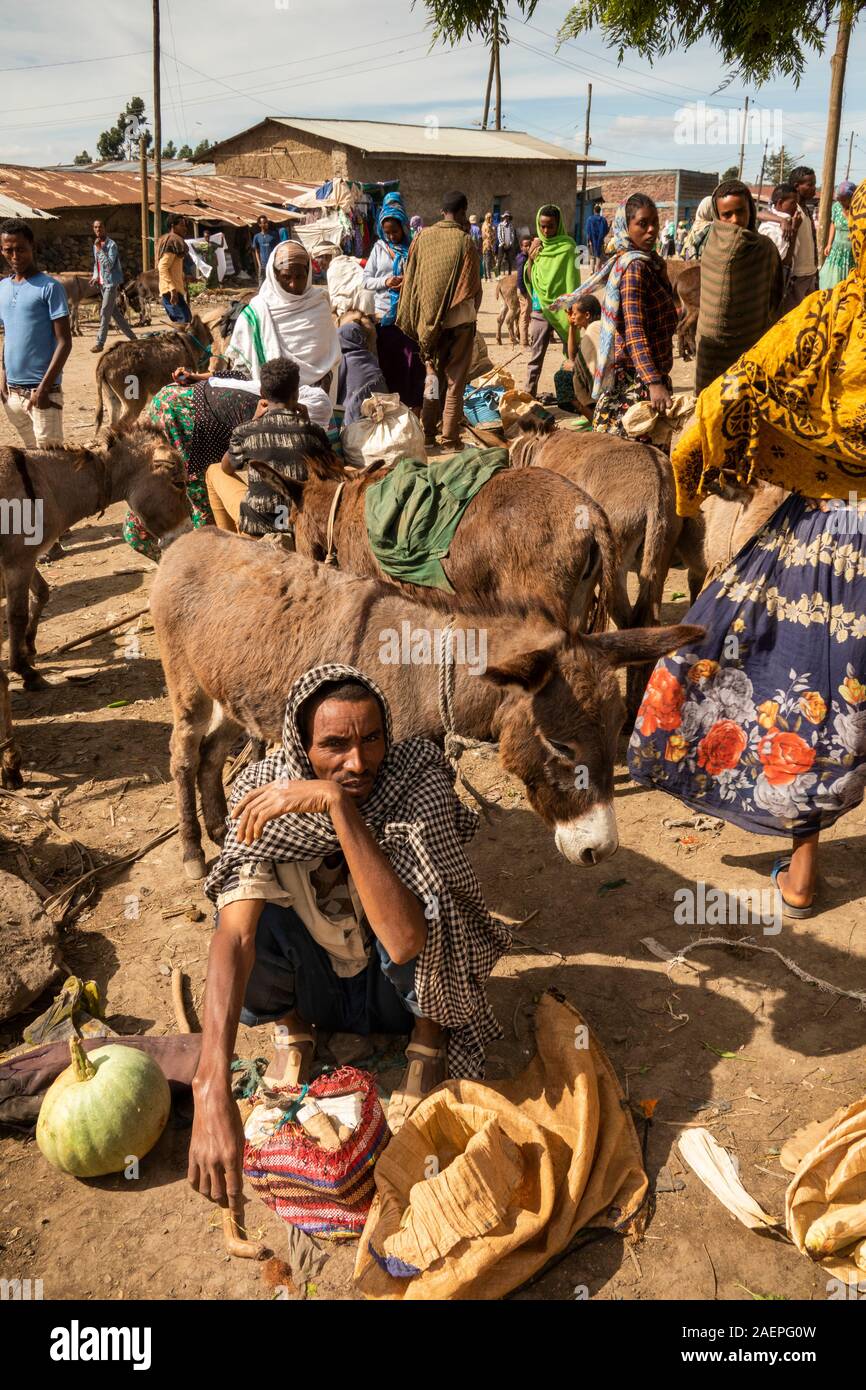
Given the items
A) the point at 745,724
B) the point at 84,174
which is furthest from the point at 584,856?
the point at 84,174

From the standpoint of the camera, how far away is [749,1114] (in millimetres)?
3037

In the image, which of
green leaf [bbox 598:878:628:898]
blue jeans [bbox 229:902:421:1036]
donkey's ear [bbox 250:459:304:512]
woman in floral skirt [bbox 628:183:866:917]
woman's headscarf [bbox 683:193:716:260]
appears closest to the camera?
blue jeans [bbox 229:902:421:1036]

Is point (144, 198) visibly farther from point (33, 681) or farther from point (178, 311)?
point (33, 681)

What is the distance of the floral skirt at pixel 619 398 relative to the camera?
6594 mm

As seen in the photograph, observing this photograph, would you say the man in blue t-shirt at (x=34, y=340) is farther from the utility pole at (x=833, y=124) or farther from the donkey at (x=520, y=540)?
the utility pole at (x=833, y=124)

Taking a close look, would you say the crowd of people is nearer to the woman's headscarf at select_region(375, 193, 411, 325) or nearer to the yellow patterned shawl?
the yellow patterned shawl

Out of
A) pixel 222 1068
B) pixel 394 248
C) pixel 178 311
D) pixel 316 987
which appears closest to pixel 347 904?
pixel 316 987

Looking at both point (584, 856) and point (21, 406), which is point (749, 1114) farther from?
point (21, 406)

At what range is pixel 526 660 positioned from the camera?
126 inches

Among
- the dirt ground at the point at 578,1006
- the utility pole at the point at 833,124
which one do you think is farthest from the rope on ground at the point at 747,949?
the utility pole at the point at 833,124

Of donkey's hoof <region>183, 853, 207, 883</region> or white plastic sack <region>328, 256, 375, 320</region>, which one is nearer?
donkey's hoof <region>183, 853, 207, 883</region>

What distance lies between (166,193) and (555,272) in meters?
24.9

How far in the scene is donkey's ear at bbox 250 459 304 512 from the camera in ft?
16.5

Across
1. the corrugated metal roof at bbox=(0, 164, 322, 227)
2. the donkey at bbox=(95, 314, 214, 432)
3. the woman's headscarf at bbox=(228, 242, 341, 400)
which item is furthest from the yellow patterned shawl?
the corrugated metal roof at bbox=(0, 164, 322, 227)
